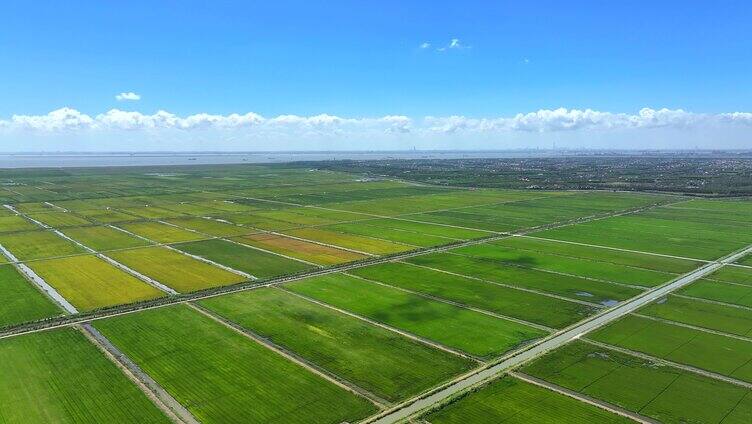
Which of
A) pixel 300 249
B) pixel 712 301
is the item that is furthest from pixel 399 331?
pixel 300 249

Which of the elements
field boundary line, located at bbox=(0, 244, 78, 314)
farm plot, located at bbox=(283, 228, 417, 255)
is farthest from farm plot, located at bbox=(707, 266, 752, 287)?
field boundary line, located at bbox=(0, 244, 78, 314)

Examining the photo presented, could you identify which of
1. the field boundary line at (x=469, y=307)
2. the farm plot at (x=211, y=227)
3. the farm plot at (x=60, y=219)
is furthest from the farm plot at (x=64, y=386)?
the farm plot at (x=60, y=219)

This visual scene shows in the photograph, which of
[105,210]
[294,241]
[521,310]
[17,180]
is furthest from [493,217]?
[17,180]

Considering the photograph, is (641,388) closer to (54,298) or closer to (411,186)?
(54,298)

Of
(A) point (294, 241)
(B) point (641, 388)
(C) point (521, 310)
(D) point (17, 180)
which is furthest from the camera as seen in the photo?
(D) point (17, 180)

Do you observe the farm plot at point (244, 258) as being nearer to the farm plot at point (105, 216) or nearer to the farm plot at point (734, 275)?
the farm plot at point (105, 216)

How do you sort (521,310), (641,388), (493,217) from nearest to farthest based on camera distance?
1. (641,388)
2. (521,310)
3. (493,217)
